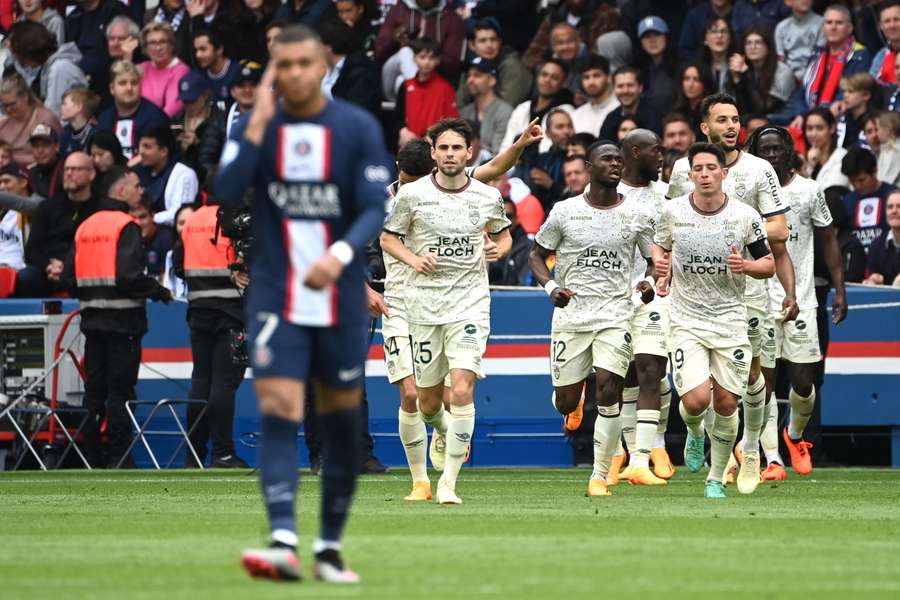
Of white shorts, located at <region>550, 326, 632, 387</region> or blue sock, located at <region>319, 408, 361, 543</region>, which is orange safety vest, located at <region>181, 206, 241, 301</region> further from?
blue sock, located at <region>319, 408, 361, 543</region>

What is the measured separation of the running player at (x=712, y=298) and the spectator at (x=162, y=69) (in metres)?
11.9

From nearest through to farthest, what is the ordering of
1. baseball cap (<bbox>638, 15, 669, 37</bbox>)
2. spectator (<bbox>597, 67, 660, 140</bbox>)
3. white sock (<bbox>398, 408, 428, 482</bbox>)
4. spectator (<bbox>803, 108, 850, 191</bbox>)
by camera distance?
1. white sock (<bbox>398, 408, 428, 482</bbox>)
2. spectator (<bbox>803, 108, 850, 191</bbox>)
3. spectator (<bbox>597, 67, 660, 140</bbox>)
4. baseball cap (<bbox>638, 15, 669, 37</bbox>)

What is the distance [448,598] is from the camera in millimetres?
7246

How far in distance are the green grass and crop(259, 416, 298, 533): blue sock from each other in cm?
30

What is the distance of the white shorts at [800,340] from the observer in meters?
16.6

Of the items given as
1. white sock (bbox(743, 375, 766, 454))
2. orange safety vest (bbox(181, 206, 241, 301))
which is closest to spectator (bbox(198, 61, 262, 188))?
orange safety vest (bbox(181, 206, 241, 301))

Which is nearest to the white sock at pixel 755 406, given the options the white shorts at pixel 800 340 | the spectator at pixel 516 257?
the white shorts at pixel 800 340

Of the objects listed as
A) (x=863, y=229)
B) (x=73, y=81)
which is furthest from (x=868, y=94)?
(x=73, y=81)

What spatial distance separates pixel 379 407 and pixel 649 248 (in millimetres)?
6142

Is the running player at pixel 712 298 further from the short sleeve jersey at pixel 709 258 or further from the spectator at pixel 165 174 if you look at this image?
the spectator at pixel 165 174

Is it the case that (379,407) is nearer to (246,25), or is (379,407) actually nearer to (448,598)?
(246,25)

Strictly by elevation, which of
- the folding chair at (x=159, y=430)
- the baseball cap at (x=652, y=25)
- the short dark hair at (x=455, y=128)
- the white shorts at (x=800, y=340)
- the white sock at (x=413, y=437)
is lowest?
the folding chair at (x=159, y=430)

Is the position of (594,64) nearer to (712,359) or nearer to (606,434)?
(606,434)

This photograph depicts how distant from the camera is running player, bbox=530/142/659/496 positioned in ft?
47.2
